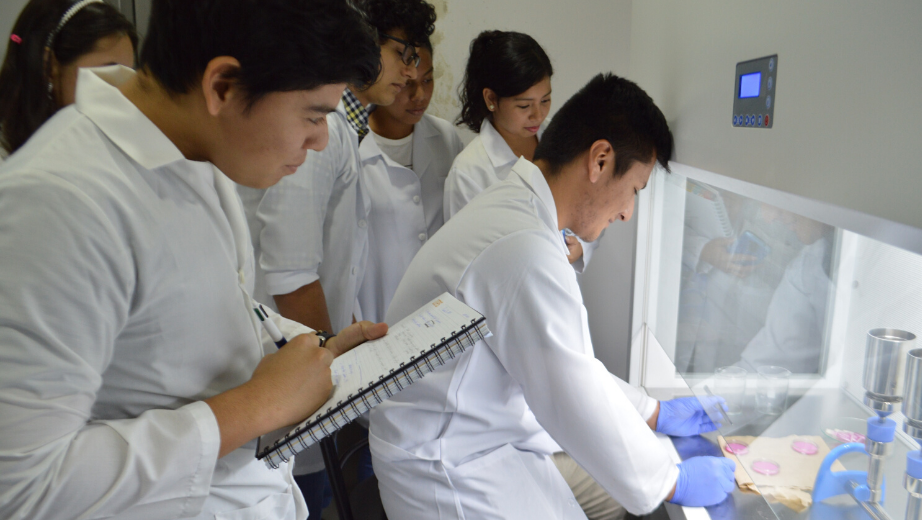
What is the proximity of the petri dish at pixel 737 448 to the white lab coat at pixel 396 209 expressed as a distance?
1.03 meters

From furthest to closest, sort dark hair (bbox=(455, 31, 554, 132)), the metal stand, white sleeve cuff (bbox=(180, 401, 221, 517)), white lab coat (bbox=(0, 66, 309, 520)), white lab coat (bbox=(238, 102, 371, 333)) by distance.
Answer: dark hair (bbox=(455, 31, 554, 132))
white lab coat (bbox=(238, 102, 371, 333))
the metal stand
white sleeve cuff (bbox=(180, 401, 221, 517))
white lab coat (bbox=(0, 66, 309, 520))

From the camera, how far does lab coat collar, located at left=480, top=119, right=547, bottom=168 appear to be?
1900 mm

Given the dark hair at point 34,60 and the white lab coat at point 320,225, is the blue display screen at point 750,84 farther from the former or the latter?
the dark hair at point 34,60

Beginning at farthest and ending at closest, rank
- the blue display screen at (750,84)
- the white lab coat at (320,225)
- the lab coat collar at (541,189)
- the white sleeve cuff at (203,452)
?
the white lab coat at (320,225), the lab coat collar at (541,189), the blue display screen at (750,84), the white sleeve cuff at (203,452)

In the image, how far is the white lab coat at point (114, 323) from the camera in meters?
0.49

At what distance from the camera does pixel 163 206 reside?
61 centimetres

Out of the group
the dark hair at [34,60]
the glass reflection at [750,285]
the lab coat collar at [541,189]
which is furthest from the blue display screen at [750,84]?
the dark hair at [34,60]

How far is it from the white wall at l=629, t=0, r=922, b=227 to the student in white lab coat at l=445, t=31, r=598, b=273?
24.6 inches

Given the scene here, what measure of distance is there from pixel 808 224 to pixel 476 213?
550 mm

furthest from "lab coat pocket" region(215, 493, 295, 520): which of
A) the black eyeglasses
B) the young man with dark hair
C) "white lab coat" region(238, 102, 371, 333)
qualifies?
the black eyeglasses

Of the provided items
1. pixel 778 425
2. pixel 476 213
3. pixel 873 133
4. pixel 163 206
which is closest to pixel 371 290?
pixel 476 213

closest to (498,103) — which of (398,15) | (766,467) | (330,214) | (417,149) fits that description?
(417,149)

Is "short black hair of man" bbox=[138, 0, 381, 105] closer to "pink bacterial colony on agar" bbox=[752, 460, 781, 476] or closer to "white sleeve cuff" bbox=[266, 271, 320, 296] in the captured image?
"white sleeve cuff" bbox=[266, 271, 320, 296]

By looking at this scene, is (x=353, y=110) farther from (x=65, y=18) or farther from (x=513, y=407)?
→ (x=513, y=407)
